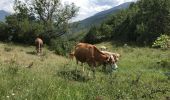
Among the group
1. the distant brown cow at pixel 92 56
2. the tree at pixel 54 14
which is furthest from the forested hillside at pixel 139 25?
the distant brown cow at pixel 92 56

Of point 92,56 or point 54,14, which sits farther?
point 54,14

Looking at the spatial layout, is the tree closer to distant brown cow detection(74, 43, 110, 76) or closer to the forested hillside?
the forested hillside

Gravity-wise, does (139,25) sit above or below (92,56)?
above

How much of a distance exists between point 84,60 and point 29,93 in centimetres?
987

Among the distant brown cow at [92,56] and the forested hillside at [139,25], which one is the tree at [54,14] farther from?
the distant brown cow at [92,56]

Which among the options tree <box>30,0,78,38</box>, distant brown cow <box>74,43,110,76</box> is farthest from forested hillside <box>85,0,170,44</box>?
distant brown cow <box>74,43,110,76</box>

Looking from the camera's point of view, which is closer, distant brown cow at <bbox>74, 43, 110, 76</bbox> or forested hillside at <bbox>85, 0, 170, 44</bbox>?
distant brown cow at <bbox>74, 43, 110, 76</bbox>

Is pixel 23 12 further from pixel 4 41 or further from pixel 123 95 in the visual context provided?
pixel 123 95

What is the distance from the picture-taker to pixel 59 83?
362 inches

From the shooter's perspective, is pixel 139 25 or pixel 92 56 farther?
pixel 139 25

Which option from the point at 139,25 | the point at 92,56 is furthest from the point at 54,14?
the point at 92,56

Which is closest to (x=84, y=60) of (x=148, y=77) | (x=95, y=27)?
(x=148, y=77)

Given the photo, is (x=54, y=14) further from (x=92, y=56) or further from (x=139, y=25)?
(x=92, y=56)

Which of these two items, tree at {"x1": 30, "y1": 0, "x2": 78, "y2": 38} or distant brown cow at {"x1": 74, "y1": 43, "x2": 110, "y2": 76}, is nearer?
distant brown cow at {"x1": 74, "y1": 43, "x2": 110, "y2": 76}
